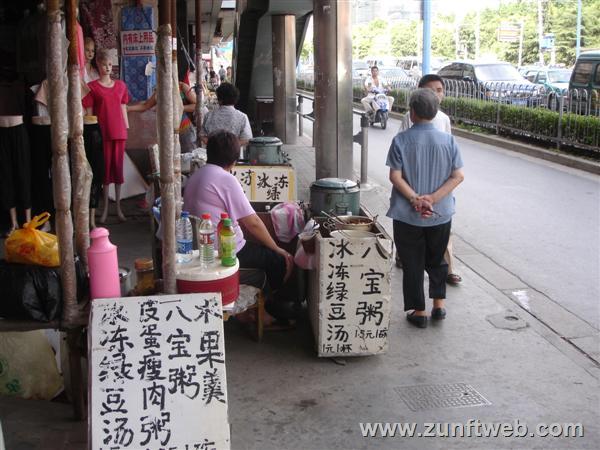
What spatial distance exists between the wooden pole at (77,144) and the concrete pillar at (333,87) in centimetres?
560

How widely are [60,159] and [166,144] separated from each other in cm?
52

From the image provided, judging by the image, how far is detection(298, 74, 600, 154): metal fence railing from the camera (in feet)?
43.1

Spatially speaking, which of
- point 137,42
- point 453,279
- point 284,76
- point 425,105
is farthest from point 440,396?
point 284,76

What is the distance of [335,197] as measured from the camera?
17.6ft

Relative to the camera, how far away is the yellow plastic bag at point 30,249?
340 centimetres

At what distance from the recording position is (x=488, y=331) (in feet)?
16.8

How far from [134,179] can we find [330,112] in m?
2.73

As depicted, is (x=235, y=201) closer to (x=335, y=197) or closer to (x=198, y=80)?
(x=335, y=197)

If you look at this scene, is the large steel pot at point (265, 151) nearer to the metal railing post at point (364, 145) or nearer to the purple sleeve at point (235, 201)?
the metal railing post at point (364, 145)

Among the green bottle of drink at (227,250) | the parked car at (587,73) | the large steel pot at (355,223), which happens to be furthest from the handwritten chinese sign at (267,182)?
the parked car at (587,73)

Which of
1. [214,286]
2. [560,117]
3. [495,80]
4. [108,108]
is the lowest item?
[214,286]

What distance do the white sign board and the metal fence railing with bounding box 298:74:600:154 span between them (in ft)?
36.9

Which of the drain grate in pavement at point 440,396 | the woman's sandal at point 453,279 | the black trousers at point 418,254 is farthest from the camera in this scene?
the woman's sandal at point 453,279

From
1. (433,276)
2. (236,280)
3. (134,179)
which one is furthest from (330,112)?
(236,280)
